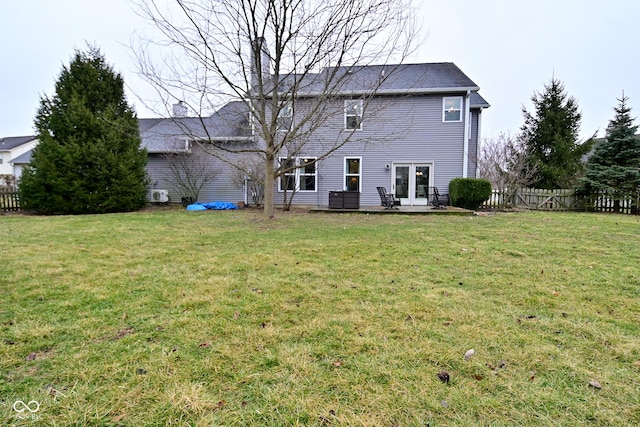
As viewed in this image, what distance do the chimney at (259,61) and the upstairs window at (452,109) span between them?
7930mm

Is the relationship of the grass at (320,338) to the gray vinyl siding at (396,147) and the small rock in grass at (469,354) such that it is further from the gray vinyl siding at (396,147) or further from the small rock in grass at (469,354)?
the gray vinyl siding at (396,147)

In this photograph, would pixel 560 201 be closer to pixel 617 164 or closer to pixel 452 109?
pixel 617 164

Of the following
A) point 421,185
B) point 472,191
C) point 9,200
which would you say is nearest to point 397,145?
point 421,185

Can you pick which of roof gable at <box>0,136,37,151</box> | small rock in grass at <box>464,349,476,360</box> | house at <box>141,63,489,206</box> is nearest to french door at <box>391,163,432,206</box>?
house at <box>141,63,489,206</box>

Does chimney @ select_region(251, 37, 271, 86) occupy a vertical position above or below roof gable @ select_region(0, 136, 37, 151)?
below

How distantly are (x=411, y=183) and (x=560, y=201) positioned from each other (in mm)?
5857

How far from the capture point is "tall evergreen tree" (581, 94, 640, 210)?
36.8 feet

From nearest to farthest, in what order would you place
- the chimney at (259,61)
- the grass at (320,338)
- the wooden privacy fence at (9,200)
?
1. the grass at (320,338)
2. the chimney at (259,61)
3. the wooden privacy fence at (9,200)

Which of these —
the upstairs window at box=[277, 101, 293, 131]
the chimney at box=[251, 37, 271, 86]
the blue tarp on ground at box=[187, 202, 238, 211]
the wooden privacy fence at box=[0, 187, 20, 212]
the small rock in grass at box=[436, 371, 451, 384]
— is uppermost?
the chimney at box=[251, 37, 271, 86]

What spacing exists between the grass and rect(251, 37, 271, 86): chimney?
530 cm

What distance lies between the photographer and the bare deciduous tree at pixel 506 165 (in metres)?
13.3

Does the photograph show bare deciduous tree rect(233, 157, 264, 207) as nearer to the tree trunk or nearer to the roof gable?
the tree trunk

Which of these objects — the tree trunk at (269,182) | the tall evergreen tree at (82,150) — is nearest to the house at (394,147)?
the tall evergreen tree at (82,150)

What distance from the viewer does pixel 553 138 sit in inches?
635
